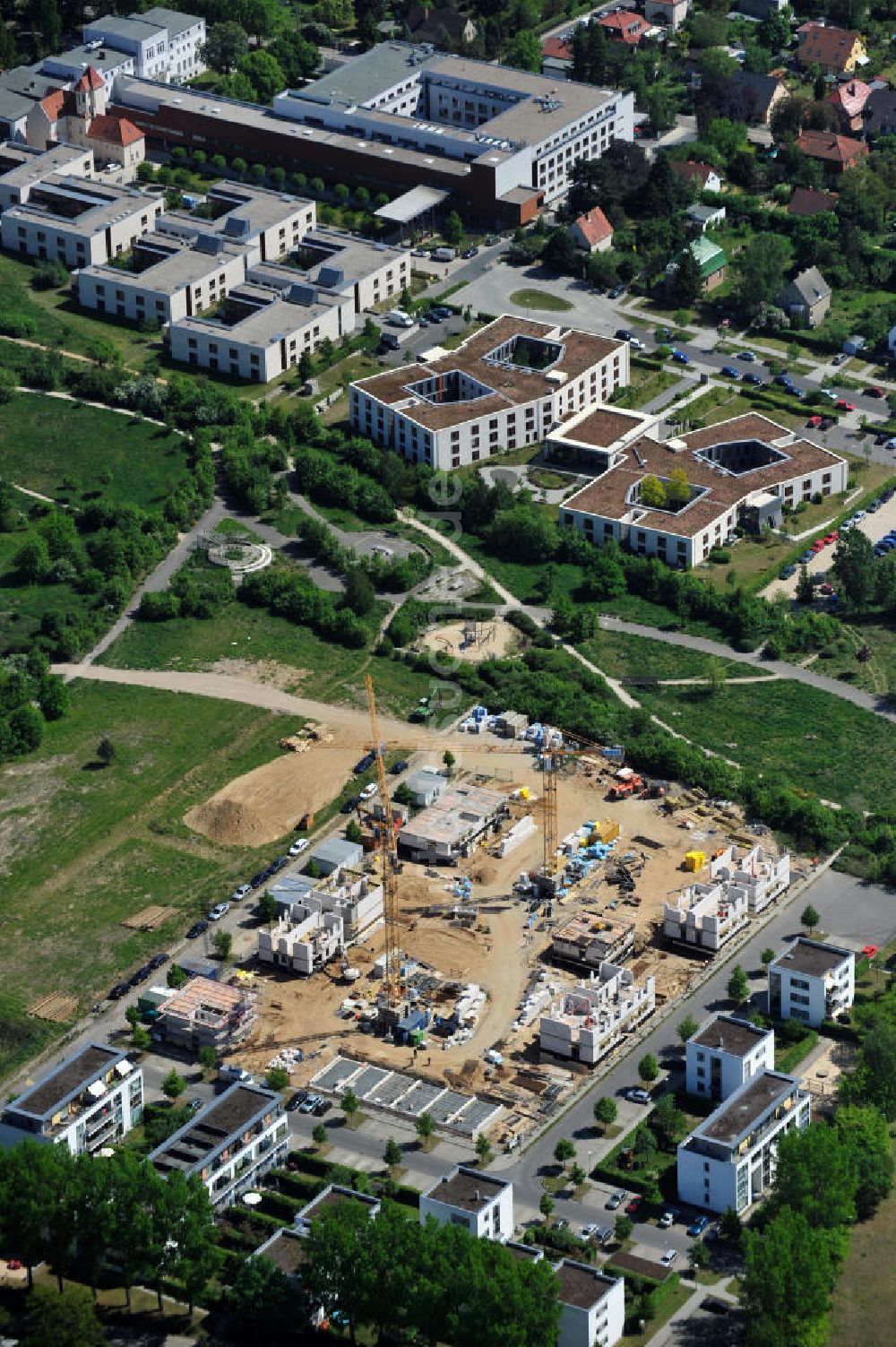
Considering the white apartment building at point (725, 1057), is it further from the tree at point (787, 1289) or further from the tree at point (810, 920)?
the tree at point (787, 1289)

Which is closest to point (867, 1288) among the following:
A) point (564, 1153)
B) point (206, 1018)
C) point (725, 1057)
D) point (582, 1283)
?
point (582, 1283)

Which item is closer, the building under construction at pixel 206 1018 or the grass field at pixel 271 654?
the building under construction at pixel 206 1018

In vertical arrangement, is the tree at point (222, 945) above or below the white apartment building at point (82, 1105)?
below

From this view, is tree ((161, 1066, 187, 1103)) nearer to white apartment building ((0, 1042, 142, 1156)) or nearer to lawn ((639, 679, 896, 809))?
white apartment building ((0, 1042, 142, 1156))

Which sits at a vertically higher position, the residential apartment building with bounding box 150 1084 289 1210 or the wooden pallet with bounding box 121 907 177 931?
the residential apartment building with bounding box 150 1084 289 1210

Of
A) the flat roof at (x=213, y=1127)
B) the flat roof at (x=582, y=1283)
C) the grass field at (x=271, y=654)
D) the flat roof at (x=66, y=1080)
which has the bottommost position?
the grass field at (x=271, y=654)

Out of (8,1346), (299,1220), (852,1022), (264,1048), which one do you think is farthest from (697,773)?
(8,1346)

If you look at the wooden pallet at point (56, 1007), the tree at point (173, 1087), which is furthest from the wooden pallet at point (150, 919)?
the tree at point (173, 1087)

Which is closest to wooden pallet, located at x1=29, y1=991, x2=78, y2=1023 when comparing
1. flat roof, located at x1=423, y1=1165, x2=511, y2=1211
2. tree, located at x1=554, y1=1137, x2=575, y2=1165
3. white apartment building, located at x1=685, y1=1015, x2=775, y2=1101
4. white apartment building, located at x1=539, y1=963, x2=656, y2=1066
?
white apartment building, located at x1=539, y1=963, x2=656, y2=1066
